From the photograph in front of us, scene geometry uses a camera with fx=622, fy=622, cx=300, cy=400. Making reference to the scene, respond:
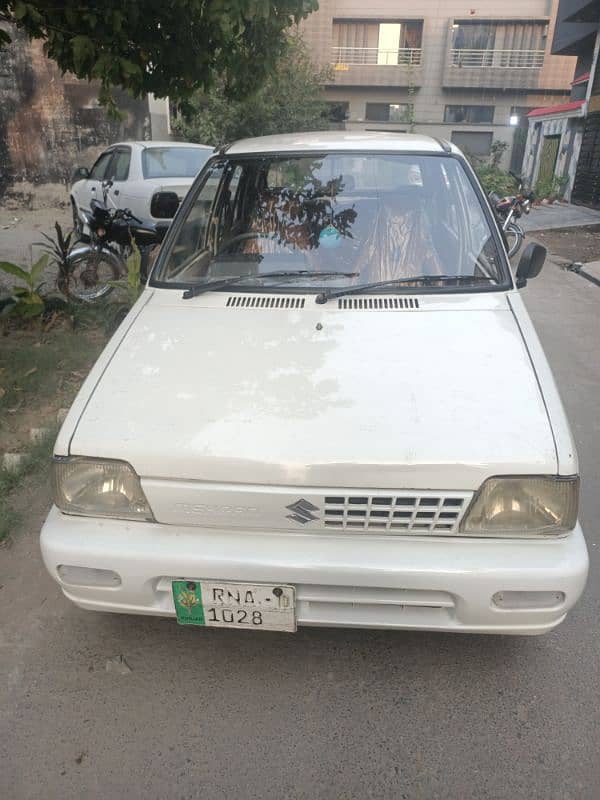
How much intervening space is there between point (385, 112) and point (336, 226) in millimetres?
34481

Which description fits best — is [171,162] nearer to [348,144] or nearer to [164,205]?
[164,205]

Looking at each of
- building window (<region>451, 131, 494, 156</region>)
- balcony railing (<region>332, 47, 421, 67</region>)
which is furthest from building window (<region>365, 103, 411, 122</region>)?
building window (<region>451, 131, 494, 156</region>)

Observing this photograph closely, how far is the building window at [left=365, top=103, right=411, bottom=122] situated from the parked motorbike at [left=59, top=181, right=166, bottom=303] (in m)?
30.0

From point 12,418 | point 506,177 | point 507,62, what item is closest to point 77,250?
point 12,418

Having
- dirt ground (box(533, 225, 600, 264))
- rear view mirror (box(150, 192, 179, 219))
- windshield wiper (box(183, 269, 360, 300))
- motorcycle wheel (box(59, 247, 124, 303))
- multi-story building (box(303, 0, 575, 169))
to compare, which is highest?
multi-story building (box(303, 0, 575, 169))

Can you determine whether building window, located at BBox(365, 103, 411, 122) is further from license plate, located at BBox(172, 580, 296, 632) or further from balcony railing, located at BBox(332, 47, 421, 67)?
license plate, located at BBox(172, 580, 296, 632)

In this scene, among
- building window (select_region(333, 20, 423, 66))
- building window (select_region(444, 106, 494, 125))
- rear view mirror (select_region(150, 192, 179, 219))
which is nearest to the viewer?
rear view mirror (select_region(150, 192, 179, 219))

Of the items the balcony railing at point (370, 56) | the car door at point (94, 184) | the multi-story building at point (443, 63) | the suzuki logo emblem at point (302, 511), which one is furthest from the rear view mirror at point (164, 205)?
the balcony railing at point (370, 56)

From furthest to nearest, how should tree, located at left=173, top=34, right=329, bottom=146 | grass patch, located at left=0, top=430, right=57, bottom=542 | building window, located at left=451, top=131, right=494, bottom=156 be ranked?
building window, located at left=451, top=131, right=494, bottom=156
tree, located at left=173, top=34, right=329, bottom=146
grass patch, located at left=0, top=430, right=57, bottom=542

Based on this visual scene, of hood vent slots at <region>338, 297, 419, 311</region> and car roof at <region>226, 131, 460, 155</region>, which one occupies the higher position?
car roof at <region>226, 131, 460, 155</region>

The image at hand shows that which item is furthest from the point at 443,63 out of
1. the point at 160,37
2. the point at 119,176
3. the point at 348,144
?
the point at 348,144

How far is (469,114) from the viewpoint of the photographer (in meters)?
33.4

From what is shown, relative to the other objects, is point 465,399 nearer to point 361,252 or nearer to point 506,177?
point 361,252

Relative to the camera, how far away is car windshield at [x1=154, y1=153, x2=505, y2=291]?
2916 mm
